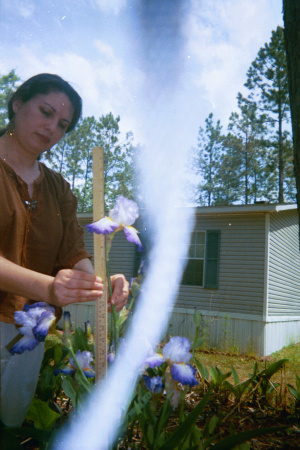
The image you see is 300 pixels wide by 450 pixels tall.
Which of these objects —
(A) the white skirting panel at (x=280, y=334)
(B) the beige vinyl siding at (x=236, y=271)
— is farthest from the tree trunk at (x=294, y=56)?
(A) the white skirting panel at (x=280, y=334)

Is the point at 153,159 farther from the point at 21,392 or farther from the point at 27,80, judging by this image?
the point at 21,392

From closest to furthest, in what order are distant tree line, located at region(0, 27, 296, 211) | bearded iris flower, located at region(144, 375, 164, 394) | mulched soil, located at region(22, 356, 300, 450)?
bearded iris flower, located at region(144, 375, 164, 394), mulched soil, located at region(22, 356, 300, 450), distant tree line, located at region(0, 27, 296, 211)

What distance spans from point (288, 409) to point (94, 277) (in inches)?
49.0

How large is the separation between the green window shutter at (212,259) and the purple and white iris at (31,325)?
19.6 ft

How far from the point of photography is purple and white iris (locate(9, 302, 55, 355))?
63 centimetres

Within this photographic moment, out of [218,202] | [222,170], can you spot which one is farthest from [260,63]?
[218,202]

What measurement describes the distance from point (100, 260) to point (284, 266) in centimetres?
727

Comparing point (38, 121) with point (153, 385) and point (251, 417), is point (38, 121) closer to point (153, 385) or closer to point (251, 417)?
point (153, 385)

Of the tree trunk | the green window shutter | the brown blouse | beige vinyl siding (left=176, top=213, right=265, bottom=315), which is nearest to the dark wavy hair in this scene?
the brown blouse

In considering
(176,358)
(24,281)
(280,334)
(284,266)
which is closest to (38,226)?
(24,281)

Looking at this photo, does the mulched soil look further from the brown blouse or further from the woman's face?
the woman's face

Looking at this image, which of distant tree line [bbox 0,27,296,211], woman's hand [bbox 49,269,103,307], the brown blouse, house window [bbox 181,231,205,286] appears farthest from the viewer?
distant tree line [bbox 0,27,296,211]

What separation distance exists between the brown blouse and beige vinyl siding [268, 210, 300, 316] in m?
6.08

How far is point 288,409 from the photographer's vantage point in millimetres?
1408
